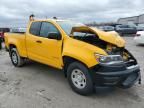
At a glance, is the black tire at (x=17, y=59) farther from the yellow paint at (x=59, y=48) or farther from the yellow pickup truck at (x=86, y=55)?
the yellow pickup truck at (x=86, y=55)

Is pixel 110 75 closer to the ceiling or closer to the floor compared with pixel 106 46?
closer to the floor

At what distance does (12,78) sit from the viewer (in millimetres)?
6438

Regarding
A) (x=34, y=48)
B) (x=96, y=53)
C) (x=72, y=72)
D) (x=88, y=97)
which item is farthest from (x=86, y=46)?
(x=34, y=48)

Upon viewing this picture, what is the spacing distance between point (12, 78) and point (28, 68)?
1298 millimetres

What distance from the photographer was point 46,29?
6.14 meters

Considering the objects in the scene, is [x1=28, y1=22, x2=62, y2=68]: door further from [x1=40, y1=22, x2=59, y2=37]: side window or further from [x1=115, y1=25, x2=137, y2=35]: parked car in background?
[x1=115, y1=25, x2=137, y2=35]: parked car in background

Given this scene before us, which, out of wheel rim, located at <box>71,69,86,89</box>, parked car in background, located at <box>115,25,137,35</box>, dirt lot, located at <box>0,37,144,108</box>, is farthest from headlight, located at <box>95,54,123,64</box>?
parked car in background, located at <box>115,25,137,35</box>

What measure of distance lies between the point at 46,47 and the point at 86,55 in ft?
5.38

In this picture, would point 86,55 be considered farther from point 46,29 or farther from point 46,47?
point 46,29

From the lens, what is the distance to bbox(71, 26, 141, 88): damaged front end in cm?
439

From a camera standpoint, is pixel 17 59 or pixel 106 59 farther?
pixel 17 59

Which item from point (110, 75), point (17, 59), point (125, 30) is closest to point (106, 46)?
point (110, 75)

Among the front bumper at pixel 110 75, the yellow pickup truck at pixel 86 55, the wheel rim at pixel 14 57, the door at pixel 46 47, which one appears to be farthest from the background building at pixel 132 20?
the front bumper at pixel 110 75

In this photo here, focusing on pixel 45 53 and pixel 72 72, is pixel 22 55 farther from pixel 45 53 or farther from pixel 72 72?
pixel 72 72
